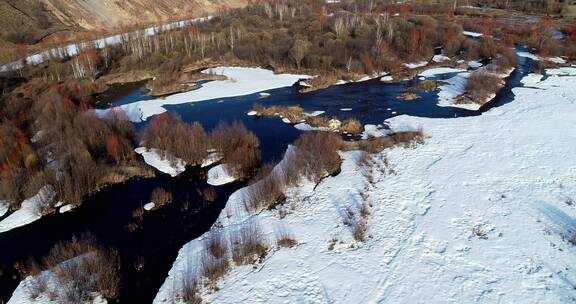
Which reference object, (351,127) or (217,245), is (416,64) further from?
(217,245)

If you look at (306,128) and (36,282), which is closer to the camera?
(36,282)

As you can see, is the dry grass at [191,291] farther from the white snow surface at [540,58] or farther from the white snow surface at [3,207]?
the white snow surface at [540,58]

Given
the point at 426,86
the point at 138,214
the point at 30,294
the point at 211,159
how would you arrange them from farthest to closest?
1. the point at 426,86
2. the point at 211,159
3. the point at 138,214
4. the point at 30,294

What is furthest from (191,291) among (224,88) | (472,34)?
(472,34)

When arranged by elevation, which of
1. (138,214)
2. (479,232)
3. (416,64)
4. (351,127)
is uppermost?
(416,64)

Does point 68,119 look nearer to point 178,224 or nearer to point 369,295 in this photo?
point 178,224

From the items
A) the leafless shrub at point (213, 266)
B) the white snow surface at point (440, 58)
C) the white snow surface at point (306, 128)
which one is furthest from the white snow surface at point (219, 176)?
the white snow surface at point (440, 58)
